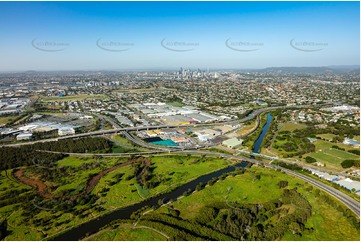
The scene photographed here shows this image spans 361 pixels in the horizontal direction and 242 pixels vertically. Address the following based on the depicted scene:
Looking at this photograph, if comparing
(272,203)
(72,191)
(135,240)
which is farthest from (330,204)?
(72,191)

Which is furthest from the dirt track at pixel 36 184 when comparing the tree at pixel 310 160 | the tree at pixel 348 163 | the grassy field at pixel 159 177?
the tree at pixel 348 163

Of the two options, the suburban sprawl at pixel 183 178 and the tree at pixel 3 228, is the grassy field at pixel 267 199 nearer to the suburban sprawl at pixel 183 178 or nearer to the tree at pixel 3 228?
the suburban sprawl at pixel 183 178

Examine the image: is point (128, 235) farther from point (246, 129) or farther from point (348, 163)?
point (246, 129)

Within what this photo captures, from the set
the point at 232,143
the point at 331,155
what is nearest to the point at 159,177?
the point at 232,143

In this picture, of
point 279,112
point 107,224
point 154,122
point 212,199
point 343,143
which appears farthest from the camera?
point 279,112

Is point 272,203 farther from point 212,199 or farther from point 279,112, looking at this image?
point 279,112

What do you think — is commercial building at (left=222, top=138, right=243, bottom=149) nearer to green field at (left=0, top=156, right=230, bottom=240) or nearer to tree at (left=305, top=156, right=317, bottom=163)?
green field at (left=0, top=156, right=230, bottom=240)
